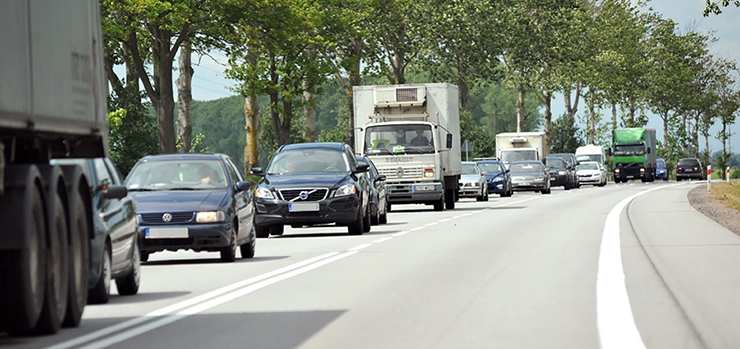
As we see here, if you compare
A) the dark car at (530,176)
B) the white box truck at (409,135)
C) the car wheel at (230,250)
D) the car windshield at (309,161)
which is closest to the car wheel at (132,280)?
the car wheel at (230,250)

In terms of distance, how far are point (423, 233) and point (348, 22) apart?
31100mm

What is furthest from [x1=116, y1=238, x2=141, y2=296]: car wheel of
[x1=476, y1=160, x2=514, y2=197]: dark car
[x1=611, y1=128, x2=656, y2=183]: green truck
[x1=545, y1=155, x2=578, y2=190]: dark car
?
[x1=611, y1=128, x2=656, y2=183]: green truck

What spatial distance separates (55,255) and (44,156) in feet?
2.33

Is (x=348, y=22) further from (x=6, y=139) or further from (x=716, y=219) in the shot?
(x=6, y=139)

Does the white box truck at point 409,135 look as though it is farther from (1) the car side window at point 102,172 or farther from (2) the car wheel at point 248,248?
(1) the car side window at point 102,172

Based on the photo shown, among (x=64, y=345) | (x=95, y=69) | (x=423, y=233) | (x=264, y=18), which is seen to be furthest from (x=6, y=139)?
(x=264, y=18)

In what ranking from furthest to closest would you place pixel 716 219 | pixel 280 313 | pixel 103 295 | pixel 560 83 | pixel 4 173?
pixel 560 83
pixel 716 219
pixel 103 295
pixel 280 313
pixel 4 173

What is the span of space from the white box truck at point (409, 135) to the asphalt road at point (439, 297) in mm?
11885

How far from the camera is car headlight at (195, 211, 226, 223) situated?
16.7 meters

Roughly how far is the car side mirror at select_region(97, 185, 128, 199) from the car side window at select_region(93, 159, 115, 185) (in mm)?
141

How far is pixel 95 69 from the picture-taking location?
10883 millimetres

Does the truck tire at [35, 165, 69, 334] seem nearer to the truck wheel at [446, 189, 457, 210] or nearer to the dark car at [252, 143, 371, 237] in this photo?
the dark car at [252, 143, 371, 237]

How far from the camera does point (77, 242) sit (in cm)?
1013

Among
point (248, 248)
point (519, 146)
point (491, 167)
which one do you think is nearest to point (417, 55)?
point (519, 146)
